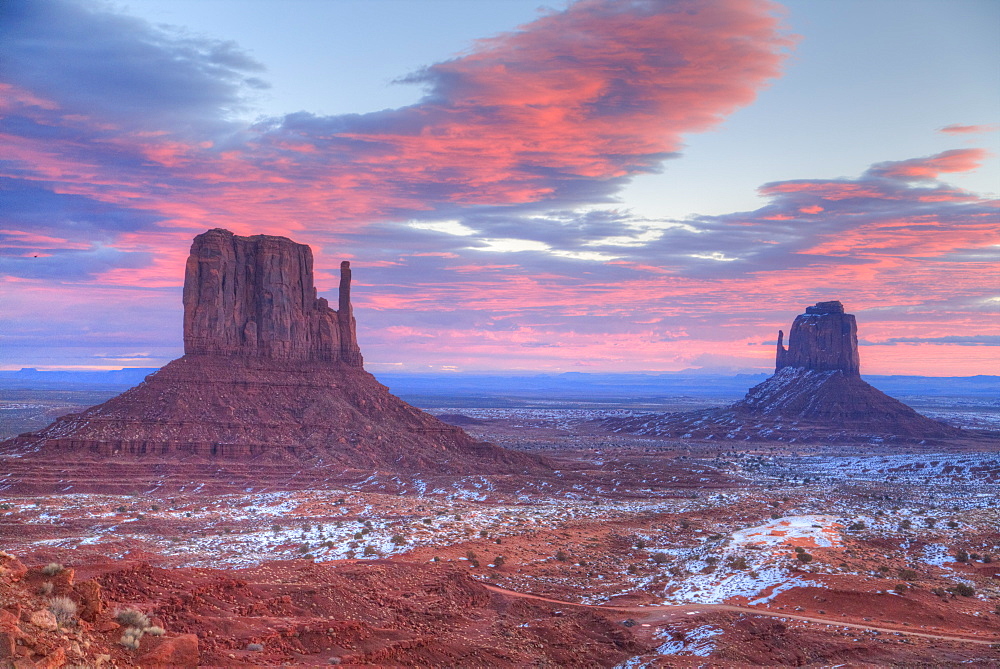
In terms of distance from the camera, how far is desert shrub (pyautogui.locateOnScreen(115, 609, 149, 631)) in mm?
12391

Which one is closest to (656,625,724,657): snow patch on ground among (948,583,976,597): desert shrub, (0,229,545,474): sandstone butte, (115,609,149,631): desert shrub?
(948,583,976,597): desert shrub

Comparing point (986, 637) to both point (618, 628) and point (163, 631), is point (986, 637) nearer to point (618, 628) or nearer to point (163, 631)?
point (618, 628)

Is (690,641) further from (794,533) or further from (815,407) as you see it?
(815,407)

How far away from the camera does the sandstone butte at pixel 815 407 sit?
11312 cm

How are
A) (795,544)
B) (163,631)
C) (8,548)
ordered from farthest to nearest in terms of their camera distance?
(795,544)
(8,548)
(163,631)

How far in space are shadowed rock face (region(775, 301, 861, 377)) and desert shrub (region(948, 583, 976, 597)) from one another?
393 feet

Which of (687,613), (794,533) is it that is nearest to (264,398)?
(794,533)

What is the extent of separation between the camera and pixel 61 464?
4844 cm

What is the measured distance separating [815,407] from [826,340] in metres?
19.9

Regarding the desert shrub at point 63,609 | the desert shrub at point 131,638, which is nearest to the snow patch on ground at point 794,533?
the desert shrub at point 131,638

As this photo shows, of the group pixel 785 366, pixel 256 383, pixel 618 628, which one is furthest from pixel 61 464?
pixel 785 366

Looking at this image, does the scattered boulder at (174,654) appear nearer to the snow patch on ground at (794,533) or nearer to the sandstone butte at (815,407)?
the snow patch on ground at (794,533)

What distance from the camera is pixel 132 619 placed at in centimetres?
1248

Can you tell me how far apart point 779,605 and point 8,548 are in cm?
2864
